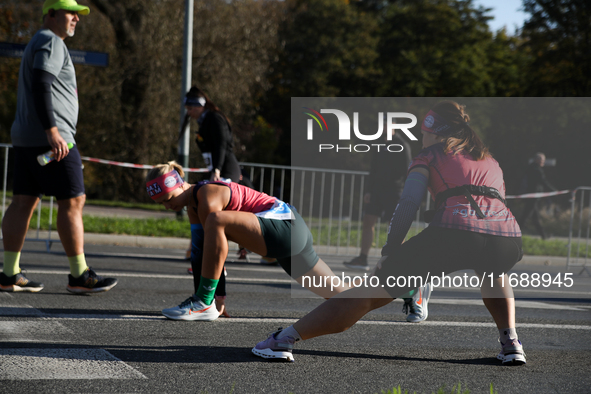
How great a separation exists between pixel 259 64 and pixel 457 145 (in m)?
18.4

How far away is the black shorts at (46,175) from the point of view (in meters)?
4.81

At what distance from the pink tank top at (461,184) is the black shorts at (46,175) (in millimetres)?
2741

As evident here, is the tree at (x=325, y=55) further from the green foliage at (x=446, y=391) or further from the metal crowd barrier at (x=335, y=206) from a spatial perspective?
the green foliage at (x=446, y=391)

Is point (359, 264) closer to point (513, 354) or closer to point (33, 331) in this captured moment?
point (513, 354)

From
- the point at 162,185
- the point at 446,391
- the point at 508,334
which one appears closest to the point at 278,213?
the point at 162,185

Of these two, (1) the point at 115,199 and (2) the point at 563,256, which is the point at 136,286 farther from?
(1) the point at 115,199

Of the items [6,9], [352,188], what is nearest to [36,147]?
[352,188]

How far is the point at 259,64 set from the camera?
2114 cm

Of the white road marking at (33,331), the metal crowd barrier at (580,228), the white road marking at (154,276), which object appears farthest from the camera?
the metal crowd barrier at (580,228)

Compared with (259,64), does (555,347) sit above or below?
below

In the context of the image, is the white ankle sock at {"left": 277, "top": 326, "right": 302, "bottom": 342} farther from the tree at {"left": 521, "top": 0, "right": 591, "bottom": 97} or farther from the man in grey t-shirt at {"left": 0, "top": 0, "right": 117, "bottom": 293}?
the tree at {"left": 521, "top": 0, "right": 591, "bottom": 97}

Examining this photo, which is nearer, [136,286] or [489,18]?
[136,286]

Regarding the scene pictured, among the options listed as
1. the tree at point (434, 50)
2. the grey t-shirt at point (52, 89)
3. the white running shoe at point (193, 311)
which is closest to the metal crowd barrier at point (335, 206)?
the grey t-shirt at point (52, 89)

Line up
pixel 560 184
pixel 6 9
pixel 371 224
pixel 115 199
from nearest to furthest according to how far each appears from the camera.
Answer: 1. pixel 371 224
2. pixel 560 184
3. pixel 115 199
4. pixel 6 9
